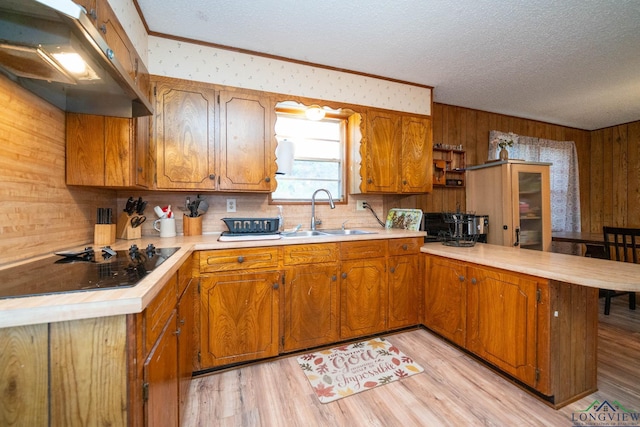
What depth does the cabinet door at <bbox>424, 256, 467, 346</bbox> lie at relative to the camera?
2064mm

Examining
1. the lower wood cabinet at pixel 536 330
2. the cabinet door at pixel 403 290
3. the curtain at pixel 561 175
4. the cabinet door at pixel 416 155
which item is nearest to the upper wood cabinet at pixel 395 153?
the cabinet door at pixel 416 155

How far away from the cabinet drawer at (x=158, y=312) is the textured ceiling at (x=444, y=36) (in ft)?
5.79

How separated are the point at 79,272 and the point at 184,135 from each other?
1297mm

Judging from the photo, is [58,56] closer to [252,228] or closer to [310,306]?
[252,228]

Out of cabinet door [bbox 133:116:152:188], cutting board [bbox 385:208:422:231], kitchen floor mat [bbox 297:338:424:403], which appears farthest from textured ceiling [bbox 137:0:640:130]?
kitchen floor mat [bbox 297:338:424:403]

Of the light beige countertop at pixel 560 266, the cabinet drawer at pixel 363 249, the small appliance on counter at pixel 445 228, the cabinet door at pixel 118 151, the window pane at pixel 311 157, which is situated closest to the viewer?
the light beige countertop at pixel 560 266

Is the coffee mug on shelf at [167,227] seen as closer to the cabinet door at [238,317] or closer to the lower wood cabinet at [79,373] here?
the cabinet door at [238,317]

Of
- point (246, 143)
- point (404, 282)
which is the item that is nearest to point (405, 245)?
point (404, 282)

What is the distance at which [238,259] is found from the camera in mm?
1832

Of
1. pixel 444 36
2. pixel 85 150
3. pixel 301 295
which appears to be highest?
pixel 444 36

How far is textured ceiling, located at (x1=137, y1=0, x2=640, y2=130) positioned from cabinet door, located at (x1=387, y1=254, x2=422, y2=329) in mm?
1773

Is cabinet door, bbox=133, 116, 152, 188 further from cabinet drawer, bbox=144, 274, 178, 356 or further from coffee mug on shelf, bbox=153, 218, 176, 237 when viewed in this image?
cabinet drawer, bbox=144, 274, 178, 356

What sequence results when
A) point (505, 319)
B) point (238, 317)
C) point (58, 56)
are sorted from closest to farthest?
point (58, 56) < point (505, 319) < point (238, 317)

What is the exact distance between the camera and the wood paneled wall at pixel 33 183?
109 cm
